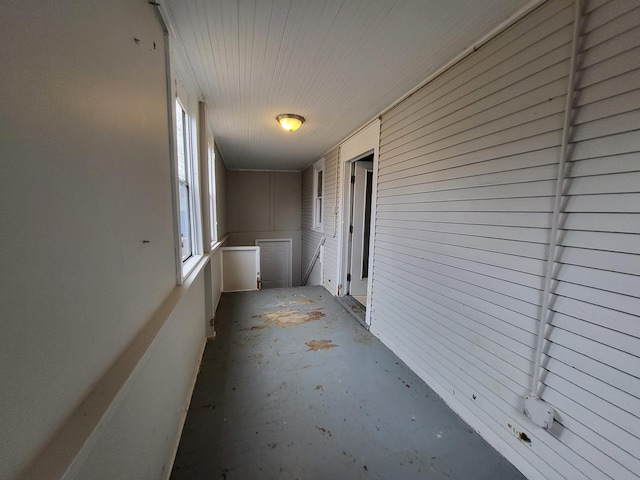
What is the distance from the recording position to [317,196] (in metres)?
5.74

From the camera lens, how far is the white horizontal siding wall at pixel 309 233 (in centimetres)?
579

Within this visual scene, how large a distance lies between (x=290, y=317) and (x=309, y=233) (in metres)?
3.25

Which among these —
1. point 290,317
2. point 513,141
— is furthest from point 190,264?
point 513,141

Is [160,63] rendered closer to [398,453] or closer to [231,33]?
[231,33]

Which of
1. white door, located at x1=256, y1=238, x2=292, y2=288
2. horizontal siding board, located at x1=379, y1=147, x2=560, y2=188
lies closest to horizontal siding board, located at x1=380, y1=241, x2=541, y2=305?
horizontal siding board, located at x1=379, y1=147, x2=560, y2=188

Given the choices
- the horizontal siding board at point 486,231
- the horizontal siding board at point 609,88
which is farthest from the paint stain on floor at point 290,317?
the horizontal siding board at point 609,88

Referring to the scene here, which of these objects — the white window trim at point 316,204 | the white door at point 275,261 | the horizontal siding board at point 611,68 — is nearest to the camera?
the horizontal siding board at point 611,68

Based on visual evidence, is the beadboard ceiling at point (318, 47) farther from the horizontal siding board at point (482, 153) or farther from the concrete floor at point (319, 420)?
the concrete floor at point (319, 420)

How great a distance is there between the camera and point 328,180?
4.83 meters

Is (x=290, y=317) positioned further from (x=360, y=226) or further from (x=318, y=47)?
(x=318, y=47)

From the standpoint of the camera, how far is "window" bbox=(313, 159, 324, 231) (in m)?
5.60

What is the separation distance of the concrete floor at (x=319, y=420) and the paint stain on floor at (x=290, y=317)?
0.41 meters

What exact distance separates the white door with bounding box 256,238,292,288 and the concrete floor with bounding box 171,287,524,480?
4204mm

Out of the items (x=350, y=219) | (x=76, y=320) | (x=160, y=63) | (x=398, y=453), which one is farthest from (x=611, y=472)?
(x=350, y=219)
